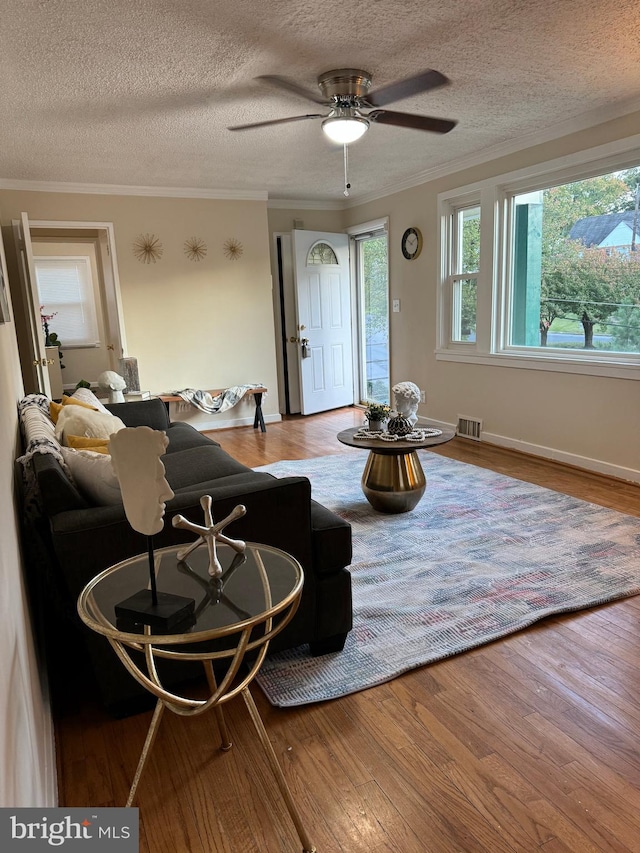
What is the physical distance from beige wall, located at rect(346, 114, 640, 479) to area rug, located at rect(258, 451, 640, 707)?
71 centimetres

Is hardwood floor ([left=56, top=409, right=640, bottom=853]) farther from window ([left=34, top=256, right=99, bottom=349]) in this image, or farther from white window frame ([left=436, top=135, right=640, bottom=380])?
window ([left=34, top=256, right=99, bottom=349])

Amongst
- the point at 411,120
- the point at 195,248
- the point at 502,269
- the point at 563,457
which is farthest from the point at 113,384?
the point at 563,457

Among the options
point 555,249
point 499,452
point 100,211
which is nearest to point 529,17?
point 555,249

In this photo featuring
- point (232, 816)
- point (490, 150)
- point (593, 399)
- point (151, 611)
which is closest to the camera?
point (151, 611)

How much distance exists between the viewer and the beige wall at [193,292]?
5.54m

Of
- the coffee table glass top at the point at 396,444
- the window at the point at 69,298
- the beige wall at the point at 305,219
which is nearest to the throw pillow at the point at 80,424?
the coffee table glass top at the point at 396,444

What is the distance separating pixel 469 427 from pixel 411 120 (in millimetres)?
2936

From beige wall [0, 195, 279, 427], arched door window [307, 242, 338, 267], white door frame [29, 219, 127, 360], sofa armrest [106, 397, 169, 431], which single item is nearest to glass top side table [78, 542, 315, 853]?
sofa armrest [106, 397, 169, 431]

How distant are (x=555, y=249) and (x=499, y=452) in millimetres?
1656

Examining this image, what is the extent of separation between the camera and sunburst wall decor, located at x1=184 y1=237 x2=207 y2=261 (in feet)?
19.1

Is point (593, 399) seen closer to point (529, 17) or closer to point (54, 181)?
point (529, 17)

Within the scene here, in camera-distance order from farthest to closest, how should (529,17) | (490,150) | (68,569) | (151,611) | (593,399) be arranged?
(490,150), (593,399), (529,17), (68,569), (151,611)

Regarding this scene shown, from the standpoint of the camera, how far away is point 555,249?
4379 mm

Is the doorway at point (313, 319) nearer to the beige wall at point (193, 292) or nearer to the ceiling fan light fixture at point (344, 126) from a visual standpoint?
the beige wall at point (193, 292)
